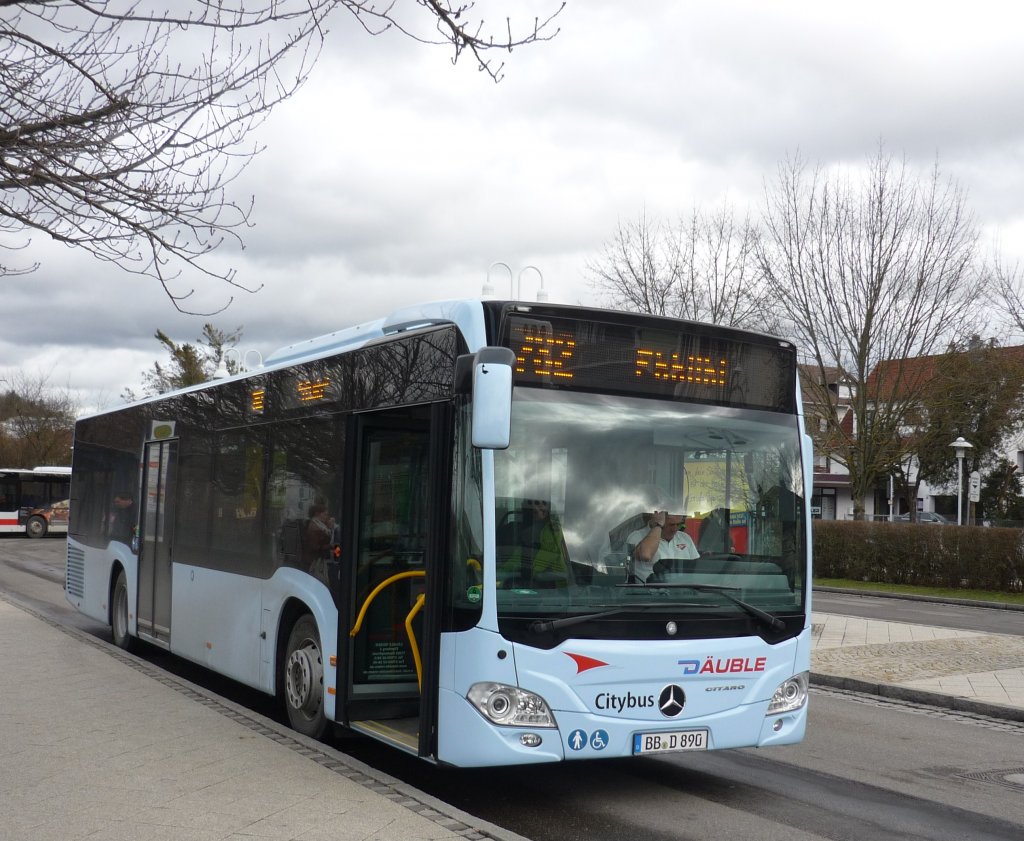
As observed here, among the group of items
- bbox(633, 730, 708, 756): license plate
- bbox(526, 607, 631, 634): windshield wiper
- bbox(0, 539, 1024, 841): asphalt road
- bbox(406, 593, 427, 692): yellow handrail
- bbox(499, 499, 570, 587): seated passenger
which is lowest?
bbox(0, 539, 1024, 841): asphalt road

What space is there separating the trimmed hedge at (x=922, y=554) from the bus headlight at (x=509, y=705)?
23.6 meters

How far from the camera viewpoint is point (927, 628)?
17.9 m

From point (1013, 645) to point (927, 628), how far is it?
2343mm

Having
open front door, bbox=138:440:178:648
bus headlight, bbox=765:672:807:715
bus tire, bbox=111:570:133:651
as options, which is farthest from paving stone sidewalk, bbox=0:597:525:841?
bus tire, bbox=111:570:133:651

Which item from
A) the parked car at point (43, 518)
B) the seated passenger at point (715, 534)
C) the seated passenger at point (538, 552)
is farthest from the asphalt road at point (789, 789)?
the parked car at point (43, 518)

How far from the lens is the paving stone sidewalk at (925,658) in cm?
1166

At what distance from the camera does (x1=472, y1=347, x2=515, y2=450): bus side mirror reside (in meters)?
5.98

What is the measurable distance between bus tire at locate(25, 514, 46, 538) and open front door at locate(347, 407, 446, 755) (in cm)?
4466

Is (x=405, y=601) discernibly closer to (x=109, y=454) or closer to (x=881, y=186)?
(x=109, y=454)

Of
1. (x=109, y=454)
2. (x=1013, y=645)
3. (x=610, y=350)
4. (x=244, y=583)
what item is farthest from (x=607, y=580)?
(x=1013, y=645)

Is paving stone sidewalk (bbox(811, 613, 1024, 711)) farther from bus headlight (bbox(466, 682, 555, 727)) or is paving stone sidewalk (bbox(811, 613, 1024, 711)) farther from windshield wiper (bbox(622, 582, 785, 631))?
bus headlight (bbox(466, 682, 555, 727))

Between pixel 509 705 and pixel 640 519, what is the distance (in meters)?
1.28

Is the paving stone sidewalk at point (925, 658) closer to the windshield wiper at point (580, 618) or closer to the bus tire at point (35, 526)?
the windshield wiper at point (580, 618)

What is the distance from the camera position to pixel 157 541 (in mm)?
12172
